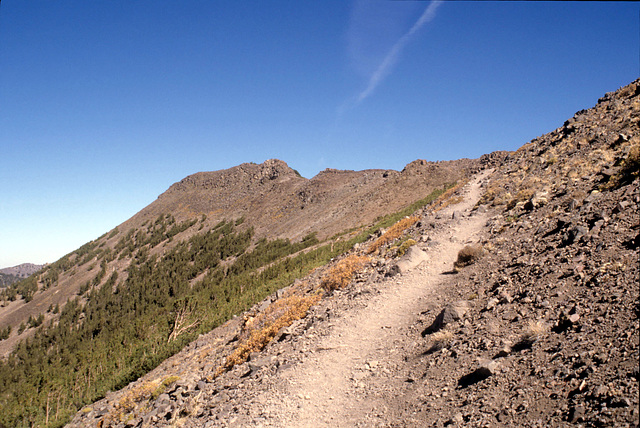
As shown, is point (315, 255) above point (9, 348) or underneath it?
above

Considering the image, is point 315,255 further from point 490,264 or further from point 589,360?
point 589,360

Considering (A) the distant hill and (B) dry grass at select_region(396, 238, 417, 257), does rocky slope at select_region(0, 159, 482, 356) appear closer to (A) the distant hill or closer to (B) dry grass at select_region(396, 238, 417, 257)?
(A) the distant hill

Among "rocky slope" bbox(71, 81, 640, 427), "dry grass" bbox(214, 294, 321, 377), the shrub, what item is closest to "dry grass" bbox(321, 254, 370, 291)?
Answer: "rocky slope" bbox(71, 81, 640, 427)

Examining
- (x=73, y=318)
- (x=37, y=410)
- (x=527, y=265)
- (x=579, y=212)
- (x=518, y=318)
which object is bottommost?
(x=37, y=410)

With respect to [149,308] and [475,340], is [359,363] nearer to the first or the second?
[475,340]

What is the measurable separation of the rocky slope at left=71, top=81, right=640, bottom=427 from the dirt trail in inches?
1.8

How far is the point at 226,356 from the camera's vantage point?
15594 mm

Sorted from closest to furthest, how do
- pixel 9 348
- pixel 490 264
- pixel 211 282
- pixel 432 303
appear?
pixel 432 303, pixel 490 264, pixel 211 282, pixel 9 348

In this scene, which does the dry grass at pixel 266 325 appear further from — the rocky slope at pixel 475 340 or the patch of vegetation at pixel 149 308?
the rocky slope at pixel 475 340

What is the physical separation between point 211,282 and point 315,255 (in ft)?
74.8

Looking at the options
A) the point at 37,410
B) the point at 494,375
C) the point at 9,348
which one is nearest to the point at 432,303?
the point at 494,375

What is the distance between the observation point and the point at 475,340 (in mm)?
9461

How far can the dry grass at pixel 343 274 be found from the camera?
58.9 ft

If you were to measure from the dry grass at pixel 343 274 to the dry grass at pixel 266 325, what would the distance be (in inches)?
40.9
